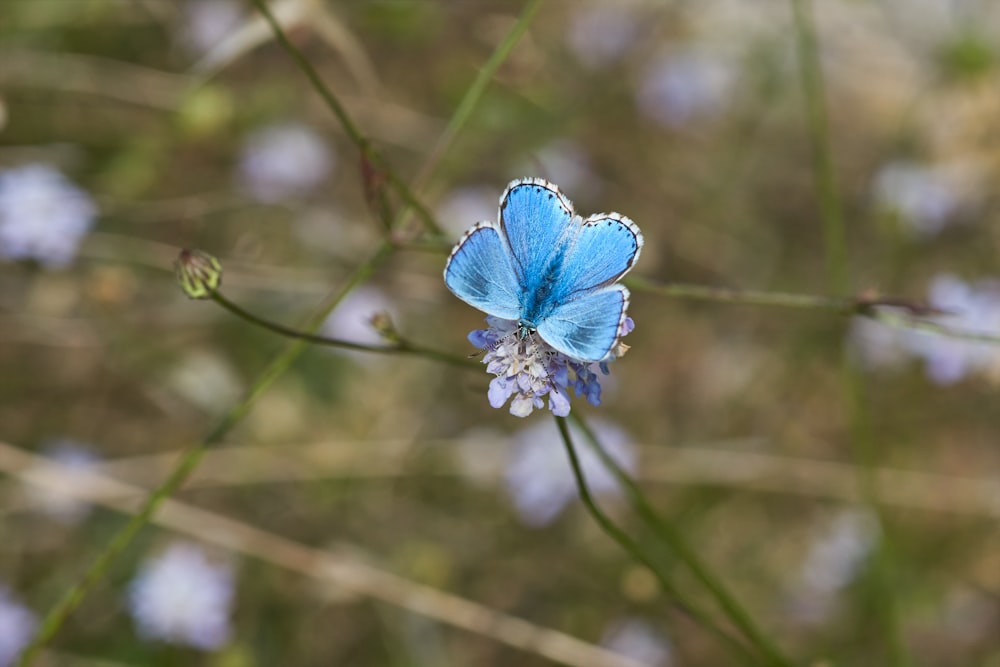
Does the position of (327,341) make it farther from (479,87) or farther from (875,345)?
(875,345)

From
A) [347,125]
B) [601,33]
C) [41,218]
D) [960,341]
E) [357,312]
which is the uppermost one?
[601,33]

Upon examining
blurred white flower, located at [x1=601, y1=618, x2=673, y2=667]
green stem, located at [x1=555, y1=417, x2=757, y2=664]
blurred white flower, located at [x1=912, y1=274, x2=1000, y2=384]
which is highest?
blurred white flower, located at [x1=912, y1=274, x2=1000, y2=384]

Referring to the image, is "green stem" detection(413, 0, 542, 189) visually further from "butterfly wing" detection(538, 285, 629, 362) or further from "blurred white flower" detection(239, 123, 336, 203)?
"blurred white flower" detection(239, 123, 336, 203)

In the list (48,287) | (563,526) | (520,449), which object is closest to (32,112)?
(48,287)

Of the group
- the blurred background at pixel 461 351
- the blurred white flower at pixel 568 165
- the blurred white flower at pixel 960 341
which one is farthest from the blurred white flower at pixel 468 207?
the blurred white flower at pixel 960 341

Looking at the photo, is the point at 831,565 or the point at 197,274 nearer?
the point at 197,274

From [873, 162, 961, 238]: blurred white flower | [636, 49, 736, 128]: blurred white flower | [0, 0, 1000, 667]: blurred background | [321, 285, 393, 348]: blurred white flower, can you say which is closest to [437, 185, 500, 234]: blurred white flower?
[0, 0, 1000, 667]: blurred background


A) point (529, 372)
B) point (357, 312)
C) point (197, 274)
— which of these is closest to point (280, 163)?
point (357, 312)

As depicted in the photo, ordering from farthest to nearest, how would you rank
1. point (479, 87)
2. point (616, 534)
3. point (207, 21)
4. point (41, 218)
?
point (207, 21) < point (41, 218) < point (479, 87) < point (616, 534)
